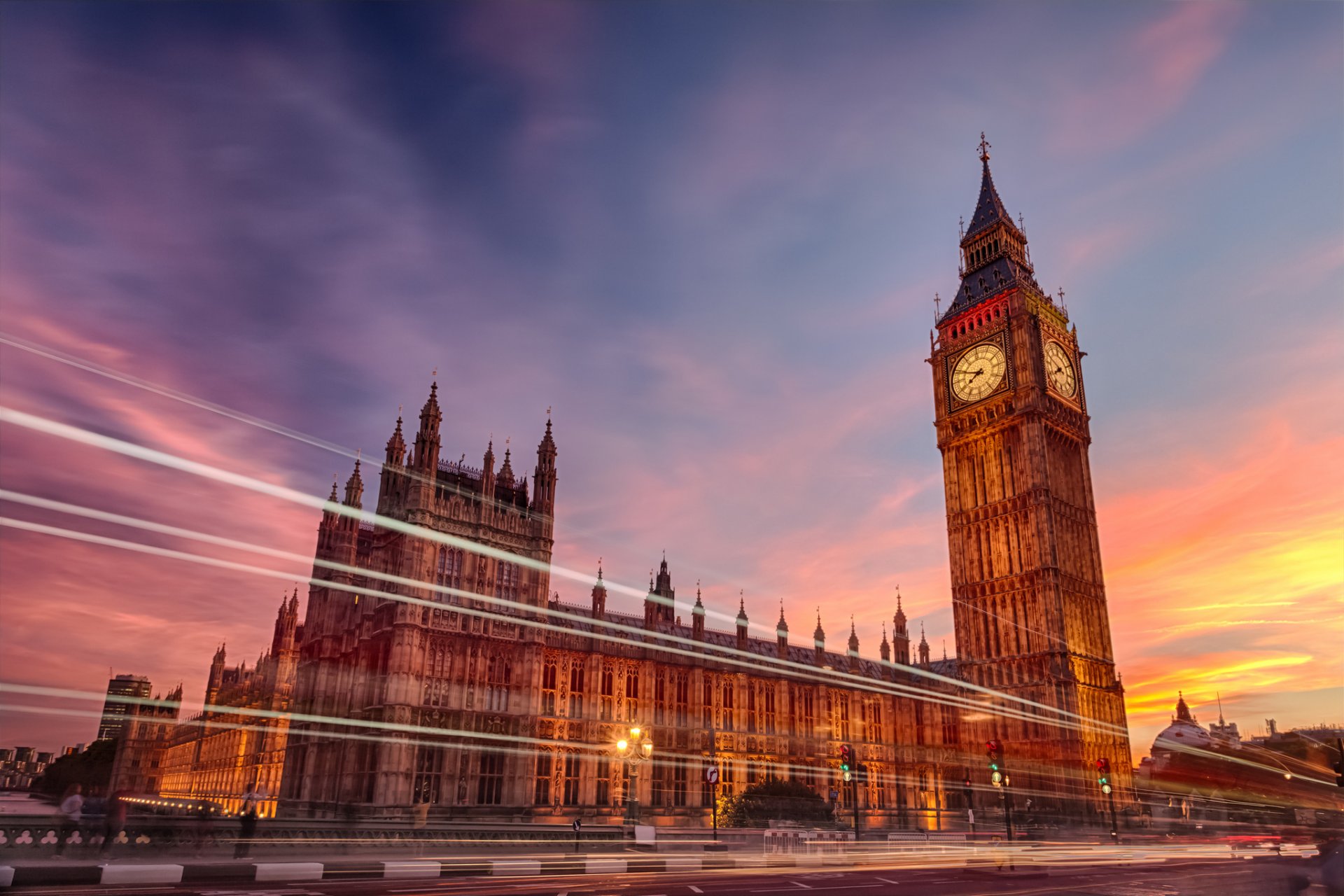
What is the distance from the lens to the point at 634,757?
47.3 m

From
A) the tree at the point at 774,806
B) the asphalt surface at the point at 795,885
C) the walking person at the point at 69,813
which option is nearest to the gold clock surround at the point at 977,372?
the tree at the point at 774,806

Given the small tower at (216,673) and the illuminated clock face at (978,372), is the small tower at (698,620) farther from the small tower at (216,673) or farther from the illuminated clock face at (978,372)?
the small tower at (216,673)

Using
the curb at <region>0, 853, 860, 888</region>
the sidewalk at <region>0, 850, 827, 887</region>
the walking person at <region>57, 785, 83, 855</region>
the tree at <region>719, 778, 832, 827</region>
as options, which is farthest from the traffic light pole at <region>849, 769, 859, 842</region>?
the walking person at <region>57, 785, 83, 855</region>

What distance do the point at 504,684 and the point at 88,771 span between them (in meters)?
117

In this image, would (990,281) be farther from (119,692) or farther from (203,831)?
(119,692)

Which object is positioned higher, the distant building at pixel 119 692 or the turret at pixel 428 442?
the turret at pixel 428 442

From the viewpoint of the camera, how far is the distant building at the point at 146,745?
5118 inches

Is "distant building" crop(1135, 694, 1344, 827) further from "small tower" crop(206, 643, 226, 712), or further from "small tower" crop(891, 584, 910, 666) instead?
"small tower" crop(206, 643, 226, 712)

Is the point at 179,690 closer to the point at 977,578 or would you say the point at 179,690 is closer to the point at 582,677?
the point at 582,677

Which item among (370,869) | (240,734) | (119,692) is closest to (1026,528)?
(370,869)

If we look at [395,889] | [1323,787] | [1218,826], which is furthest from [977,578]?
[1323,787]

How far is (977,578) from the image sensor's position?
234ft

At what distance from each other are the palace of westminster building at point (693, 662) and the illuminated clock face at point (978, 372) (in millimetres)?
175

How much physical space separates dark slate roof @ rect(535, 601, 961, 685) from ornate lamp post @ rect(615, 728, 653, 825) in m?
8.36
